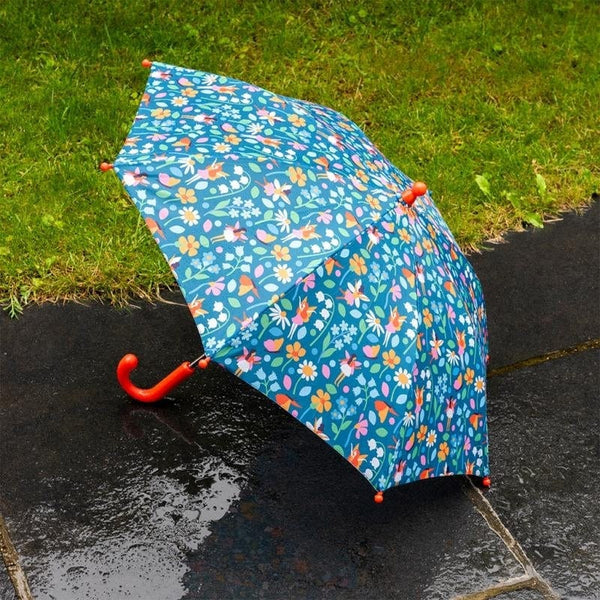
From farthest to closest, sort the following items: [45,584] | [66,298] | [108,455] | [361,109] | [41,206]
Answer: [361,109]
[41,206]
[66,298]
[108,455]
[45,584]

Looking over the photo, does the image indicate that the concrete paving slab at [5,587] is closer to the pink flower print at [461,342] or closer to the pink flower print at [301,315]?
the pink flower print at [301,315]

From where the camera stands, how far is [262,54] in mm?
5461

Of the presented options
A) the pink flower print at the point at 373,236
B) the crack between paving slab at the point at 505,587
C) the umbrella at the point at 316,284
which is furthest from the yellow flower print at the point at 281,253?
the crack between paving slab at the point at 505,587

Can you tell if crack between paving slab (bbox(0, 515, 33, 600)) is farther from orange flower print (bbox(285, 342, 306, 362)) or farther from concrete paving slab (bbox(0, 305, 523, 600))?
orange flower print (bbox(285, 342, 306, 362))

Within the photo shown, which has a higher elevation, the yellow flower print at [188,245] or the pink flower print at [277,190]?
the pink flower print at [277,190]

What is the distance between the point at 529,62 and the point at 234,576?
154 inches

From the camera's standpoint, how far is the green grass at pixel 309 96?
416 centimetres

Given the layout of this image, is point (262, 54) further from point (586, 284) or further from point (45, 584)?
point (45, 584)

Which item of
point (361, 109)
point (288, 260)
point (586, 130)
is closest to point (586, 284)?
point (586, 130)

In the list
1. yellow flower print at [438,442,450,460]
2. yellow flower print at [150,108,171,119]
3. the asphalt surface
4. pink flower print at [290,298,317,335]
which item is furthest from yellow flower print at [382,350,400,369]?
yellow flower print at [150,108,171,119]

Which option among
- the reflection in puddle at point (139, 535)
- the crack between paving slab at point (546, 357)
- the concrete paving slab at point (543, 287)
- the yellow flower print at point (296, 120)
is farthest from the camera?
the concrete paving slab at point (543, 287)

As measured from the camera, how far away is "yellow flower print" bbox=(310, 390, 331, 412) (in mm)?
2621

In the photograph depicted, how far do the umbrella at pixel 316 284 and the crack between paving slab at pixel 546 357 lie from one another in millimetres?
1085

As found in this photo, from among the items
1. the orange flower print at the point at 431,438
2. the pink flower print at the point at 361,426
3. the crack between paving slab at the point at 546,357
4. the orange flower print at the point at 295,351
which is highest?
the orange flower print at the point at 295,351
